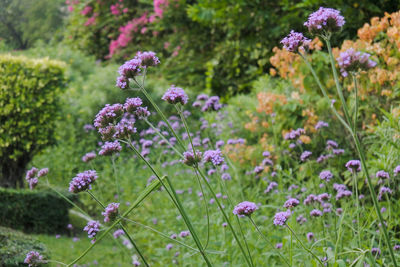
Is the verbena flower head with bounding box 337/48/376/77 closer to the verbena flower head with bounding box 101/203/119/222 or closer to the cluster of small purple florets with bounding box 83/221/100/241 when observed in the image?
the verbena flower head with bounding box 101/203/119/222

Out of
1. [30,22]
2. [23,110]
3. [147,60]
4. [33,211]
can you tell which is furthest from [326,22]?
[30,22]

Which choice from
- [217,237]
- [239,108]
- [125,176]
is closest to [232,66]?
[239,108]

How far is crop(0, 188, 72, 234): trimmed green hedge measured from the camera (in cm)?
529

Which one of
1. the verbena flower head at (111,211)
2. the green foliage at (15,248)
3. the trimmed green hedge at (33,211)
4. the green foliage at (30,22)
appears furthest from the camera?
the green foliage at (30,22)

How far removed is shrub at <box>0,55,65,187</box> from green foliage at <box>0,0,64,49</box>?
869cm

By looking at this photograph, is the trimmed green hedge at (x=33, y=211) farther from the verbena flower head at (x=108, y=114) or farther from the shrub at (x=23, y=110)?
the verbena flower head at (x=108, y=114)

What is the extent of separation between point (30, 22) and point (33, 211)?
42.1 ft

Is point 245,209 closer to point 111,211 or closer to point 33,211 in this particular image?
point 111,211

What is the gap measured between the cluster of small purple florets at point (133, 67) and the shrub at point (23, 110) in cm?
543

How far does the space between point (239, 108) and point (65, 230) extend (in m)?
2.87

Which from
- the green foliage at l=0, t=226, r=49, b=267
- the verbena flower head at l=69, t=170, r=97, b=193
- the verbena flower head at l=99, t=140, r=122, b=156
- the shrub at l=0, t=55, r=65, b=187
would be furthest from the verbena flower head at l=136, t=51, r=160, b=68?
the shrub at l=0, t=55, r=65, b=187

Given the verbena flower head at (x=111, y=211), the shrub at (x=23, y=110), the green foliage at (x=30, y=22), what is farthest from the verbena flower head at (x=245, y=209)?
the green foliage at (x=30, y=22)

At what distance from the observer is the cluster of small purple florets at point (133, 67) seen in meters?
1.56

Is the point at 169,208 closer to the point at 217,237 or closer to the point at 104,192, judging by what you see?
the point at 217,237
